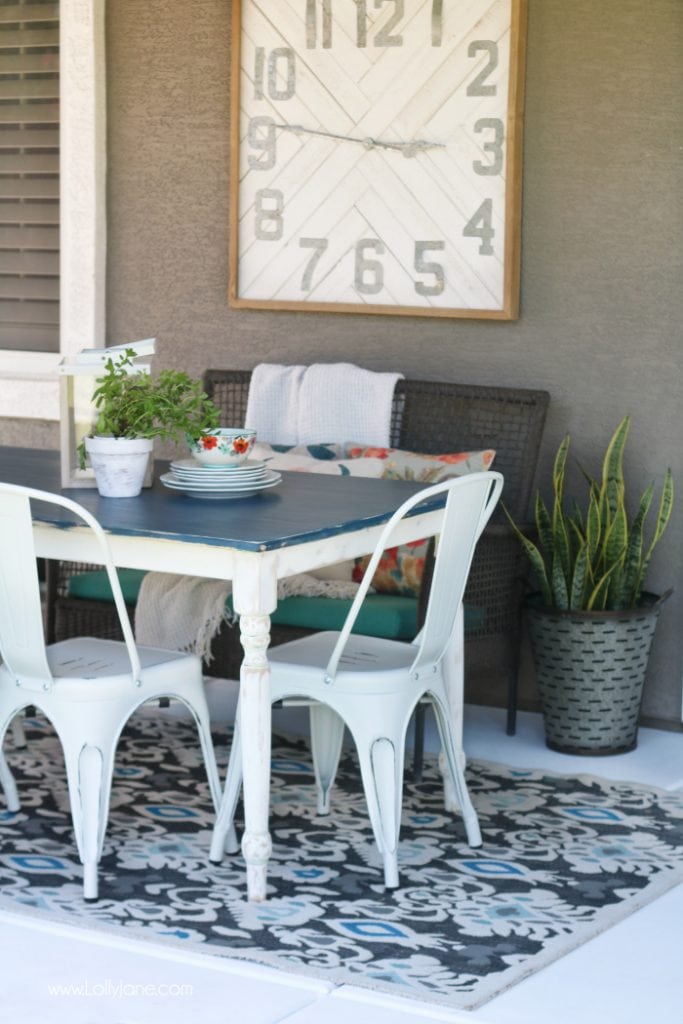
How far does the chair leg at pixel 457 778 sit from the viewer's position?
139 inches

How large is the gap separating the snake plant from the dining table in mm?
834

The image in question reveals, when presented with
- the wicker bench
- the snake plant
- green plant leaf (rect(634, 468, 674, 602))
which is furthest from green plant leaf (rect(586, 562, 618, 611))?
the wicker bench

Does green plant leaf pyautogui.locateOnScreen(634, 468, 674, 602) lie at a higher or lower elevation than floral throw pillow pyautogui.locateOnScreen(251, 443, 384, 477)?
lower

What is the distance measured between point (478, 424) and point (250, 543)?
170 centimetres

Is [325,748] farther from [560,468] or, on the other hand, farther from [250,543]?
[560,468]

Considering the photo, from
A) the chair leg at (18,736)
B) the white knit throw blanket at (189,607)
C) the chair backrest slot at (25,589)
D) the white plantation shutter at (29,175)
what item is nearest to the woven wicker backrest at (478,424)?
the white knit throw blanket at (189,607)

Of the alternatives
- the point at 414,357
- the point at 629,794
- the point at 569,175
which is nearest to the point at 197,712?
the point at 629,794

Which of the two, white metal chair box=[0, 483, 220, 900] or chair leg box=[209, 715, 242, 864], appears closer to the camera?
white metal chair box=[0, 483, 220, 900]

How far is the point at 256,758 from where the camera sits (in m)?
3.15

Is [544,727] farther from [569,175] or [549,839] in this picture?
[569,175]

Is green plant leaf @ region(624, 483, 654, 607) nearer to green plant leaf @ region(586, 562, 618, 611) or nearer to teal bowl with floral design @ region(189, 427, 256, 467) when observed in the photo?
green plant leaf @ region(586, 562, 618, 611)

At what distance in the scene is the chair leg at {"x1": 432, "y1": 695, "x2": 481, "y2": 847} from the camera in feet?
11.5

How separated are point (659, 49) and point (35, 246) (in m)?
2.25

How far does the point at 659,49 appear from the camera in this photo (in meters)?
4.37
